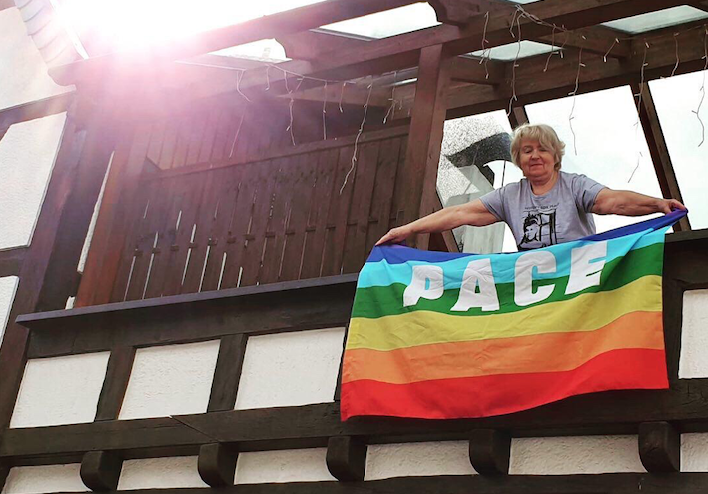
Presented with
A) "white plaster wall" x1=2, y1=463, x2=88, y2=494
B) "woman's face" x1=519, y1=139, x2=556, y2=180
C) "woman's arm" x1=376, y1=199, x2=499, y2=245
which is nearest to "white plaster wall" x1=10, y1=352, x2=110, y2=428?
"white plaster wall" x1=2, y1=463, x2=88, y2=494

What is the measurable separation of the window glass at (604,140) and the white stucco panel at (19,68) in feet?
11.2

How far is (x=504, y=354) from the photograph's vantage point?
472 cm

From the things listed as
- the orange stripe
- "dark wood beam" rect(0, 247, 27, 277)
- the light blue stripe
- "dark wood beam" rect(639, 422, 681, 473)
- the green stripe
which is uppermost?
"dark wood beam" rect(0, 247, 27, 277)

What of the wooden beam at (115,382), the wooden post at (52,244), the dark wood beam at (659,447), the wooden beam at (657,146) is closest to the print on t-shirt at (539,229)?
the dark wood beam at (659,447)

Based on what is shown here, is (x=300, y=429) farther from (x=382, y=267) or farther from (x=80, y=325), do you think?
(x=80, y=325)

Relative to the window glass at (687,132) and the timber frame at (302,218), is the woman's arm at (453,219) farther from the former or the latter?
the window glass at (687,132)

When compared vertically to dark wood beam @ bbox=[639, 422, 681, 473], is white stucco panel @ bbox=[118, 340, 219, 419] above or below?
above

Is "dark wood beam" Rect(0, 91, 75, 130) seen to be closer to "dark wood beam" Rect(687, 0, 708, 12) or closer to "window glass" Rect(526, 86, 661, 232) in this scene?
"window glass" Rect(526, 86, 661, 232)

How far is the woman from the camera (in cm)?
496

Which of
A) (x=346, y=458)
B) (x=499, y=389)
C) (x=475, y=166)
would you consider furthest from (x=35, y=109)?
(x=499, y=389)

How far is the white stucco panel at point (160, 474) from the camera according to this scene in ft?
18.6

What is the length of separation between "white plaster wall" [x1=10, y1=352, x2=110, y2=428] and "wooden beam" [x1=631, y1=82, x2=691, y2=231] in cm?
369

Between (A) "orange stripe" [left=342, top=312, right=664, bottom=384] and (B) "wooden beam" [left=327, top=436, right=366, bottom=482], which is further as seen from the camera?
(B) "wooden beam" [left=327, top=436, right=366, bottom=482]

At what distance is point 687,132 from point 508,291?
310 cm
